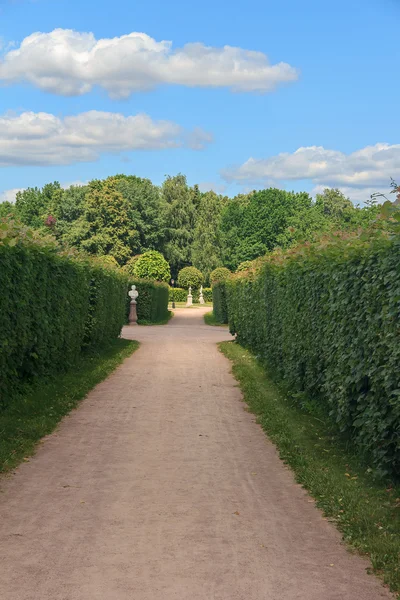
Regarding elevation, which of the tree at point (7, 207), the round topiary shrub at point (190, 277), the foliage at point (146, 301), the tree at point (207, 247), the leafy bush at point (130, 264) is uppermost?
the tree at point (7, 207)

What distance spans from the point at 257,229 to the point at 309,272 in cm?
7173

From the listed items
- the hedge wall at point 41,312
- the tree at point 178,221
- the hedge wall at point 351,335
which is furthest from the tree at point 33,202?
the hedge wall at point 351,335

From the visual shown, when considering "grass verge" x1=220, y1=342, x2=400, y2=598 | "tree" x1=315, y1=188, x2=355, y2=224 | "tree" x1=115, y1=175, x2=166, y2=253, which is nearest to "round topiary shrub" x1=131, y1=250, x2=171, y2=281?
"tree" x1=115, y1=175, x2=166, y2=253

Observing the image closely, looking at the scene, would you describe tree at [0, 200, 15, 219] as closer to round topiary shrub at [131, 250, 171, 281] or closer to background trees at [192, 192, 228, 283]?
background trees at [192, 192, 228, 283]

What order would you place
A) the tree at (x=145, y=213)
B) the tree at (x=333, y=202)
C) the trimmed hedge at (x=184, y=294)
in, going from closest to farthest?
the tree at (x=145, y=213), the trimmed hedge at (x=184, y=294), the tree at (x=333, y=202)

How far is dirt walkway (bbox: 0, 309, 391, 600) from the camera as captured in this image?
4.98 m

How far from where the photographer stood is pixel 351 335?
9078mm

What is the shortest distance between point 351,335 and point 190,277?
255ft

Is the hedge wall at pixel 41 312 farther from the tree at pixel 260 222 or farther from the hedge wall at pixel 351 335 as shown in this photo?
the tree at pixel 260 222

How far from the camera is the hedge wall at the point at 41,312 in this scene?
11602mm

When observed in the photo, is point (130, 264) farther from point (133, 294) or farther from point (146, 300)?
point (133, 294)

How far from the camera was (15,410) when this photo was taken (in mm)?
11281

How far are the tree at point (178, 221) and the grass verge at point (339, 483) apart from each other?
7511 cm

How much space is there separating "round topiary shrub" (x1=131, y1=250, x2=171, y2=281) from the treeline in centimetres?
714
